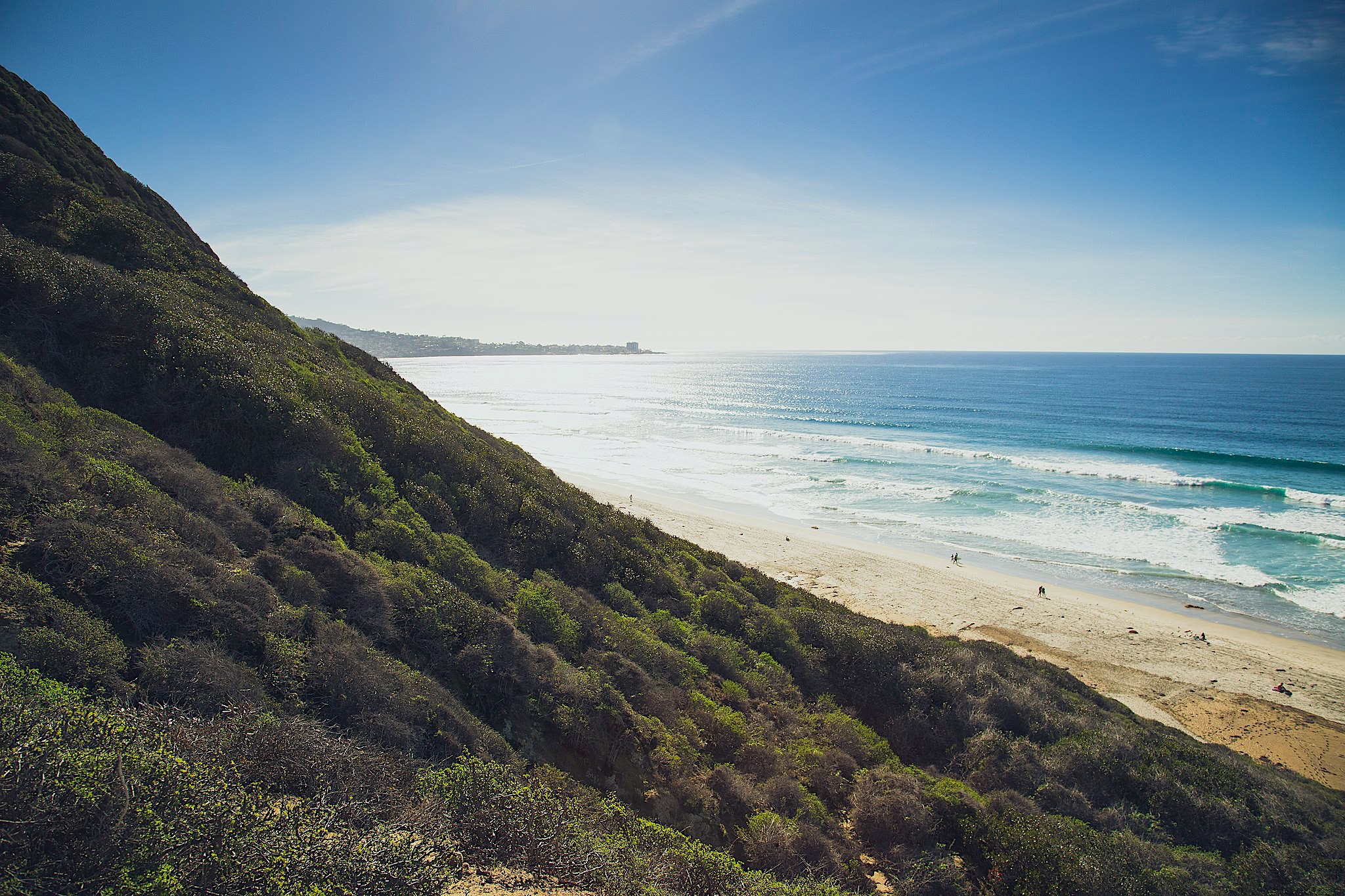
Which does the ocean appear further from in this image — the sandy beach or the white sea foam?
the sandy beach

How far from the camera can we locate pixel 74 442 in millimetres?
7430

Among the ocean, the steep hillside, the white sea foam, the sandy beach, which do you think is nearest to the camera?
the steep hillside

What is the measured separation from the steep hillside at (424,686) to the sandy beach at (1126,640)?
15.9 feet

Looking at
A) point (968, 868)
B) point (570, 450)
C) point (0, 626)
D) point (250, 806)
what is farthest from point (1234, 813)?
point (570, 450)

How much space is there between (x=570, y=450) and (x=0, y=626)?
46.3 metres

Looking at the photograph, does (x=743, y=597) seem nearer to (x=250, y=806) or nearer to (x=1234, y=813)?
(x=1234, y=813)

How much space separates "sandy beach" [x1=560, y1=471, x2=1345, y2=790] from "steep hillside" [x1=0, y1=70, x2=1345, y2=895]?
4.83m

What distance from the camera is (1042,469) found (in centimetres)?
4172

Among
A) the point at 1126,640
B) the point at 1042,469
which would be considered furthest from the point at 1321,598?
the point at 1042,469

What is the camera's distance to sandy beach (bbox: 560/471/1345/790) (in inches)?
580

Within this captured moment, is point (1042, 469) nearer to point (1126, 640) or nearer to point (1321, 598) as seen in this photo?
point (1321, 598)

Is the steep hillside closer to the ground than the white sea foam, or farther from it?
farther from it

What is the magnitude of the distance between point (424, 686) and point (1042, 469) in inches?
1810

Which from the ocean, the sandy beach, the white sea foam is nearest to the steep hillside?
the sandy beach
